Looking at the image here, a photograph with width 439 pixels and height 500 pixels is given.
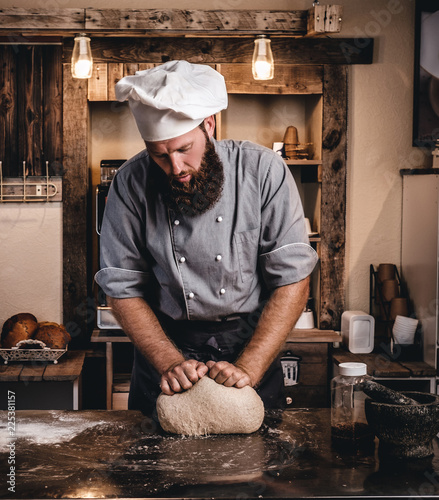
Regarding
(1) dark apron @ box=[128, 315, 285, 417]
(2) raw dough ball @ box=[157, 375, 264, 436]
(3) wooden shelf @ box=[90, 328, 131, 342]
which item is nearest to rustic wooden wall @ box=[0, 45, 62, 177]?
(3) wooden shelf @ box=[90, 328, 131, 342]

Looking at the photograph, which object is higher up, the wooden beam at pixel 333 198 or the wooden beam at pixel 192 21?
the wooden beam at pixel 192 21

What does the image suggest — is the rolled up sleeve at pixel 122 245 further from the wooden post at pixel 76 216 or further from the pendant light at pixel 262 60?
the wooden post at pixel 76 216

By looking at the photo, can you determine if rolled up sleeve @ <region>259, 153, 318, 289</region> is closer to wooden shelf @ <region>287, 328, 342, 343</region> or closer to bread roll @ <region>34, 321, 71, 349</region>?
wooden shelf @ <region>287, 328, 342, 343</region>

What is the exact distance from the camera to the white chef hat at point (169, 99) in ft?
6.16

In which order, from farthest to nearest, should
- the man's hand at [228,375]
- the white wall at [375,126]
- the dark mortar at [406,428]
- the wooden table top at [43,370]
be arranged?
the white wall at [375,126], the wooden table top at [43,370], the man's hand at [228,375], the dark mortar at [406,428]

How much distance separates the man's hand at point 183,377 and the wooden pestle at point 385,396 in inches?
18.0

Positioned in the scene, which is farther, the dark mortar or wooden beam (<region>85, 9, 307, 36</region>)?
wooden beam (<region>85, 9, 307, 36</region>)

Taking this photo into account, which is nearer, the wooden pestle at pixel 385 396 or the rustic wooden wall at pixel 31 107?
the wooden pestle at pixel 385 396

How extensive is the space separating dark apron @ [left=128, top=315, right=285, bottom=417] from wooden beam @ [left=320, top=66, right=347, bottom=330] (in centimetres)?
198

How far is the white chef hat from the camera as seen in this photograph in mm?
1878

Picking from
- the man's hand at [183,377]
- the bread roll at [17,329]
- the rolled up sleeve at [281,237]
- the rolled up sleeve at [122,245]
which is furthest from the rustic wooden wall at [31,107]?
the man's hand at [183,377]

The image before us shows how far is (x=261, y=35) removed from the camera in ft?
12.5

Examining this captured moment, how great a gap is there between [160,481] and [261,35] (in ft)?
9.69

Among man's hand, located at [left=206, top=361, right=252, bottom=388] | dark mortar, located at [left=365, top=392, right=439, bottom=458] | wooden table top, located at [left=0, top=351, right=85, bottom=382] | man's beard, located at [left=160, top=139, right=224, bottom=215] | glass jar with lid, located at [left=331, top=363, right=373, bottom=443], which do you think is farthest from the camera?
wooden table top, located at [left=0, top=351, right=85, bottom=382]
